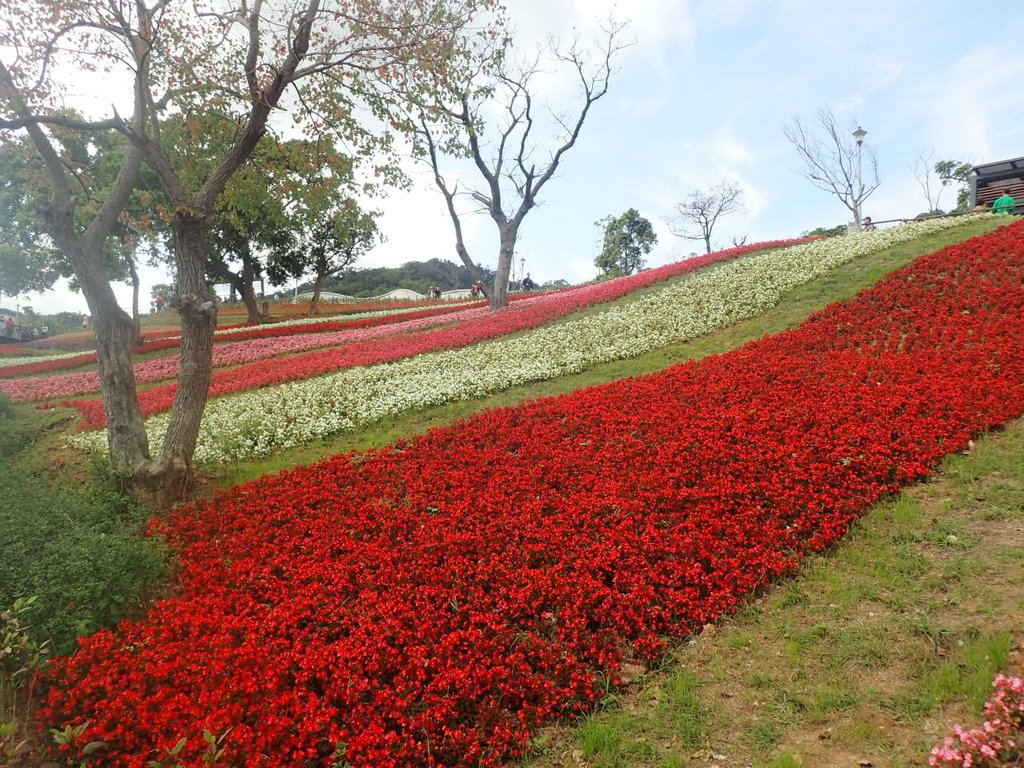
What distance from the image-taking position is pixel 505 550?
5.88 metres

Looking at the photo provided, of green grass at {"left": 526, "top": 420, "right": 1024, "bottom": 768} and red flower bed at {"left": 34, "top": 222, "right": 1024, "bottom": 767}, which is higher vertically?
red flower bed at {"left": 34, "top": 222, "right": 1024, "bottom": 767}

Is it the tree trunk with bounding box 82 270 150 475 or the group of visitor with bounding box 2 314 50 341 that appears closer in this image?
the tree trunk with bounding box 82 270 150 475

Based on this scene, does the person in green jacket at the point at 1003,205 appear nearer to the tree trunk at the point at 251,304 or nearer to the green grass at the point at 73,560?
the green grass at the point at 73,560

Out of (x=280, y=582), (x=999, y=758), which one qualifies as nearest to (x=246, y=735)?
(x=280, y=582)

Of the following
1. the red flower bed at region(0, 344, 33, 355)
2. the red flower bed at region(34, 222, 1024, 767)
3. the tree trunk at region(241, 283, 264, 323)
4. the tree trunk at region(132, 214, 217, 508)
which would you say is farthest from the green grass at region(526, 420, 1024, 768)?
the red flower bed at region(0, 344, 33, 355)

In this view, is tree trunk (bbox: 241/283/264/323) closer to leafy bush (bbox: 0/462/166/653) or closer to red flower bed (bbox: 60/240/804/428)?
red flower bed (bbox: 60/240/804/428)

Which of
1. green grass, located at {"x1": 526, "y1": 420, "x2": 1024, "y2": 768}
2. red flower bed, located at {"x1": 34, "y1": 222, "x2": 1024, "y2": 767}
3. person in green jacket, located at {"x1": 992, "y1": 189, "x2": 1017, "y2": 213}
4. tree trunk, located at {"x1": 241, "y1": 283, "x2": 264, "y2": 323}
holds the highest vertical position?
tree trunk, located at {"x1": 241, "y1": 283, "x2": 264, "y2": 323}

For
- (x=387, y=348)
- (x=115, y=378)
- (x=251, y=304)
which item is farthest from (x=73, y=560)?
(x=251, y=304)

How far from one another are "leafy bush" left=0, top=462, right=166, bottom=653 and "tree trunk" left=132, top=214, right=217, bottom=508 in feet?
3.67

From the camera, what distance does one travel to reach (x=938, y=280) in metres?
12.3

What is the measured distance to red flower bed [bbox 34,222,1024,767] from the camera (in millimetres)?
Result: 4121

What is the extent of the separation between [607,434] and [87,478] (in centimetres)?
899

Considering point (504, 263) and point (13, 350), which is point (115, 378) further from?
point (13, 350)

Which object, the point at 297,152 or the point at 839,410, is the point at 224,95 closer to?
the point at 297,152
